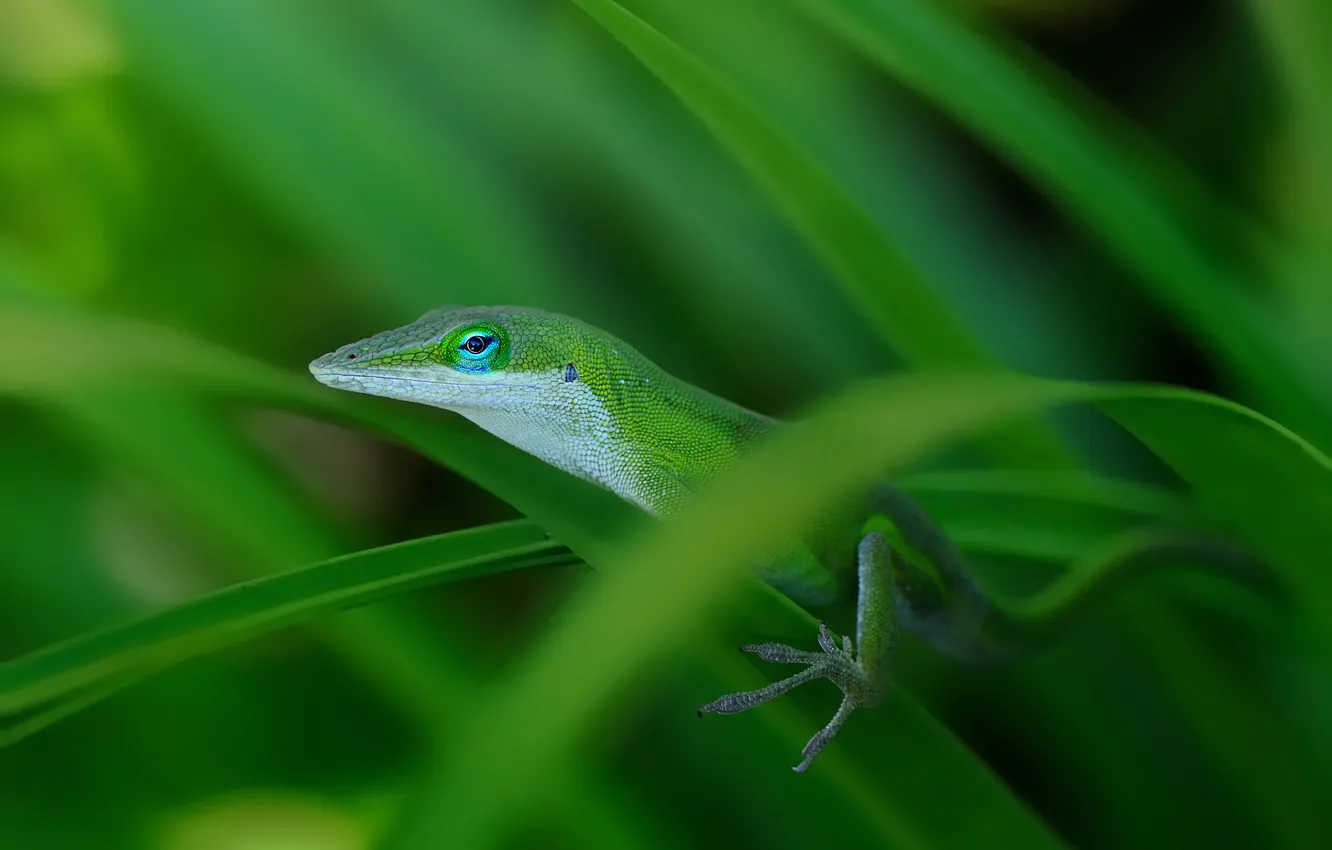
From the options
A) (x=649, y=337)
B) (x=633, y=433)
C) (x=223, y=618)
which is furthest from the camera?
(x=649, y=337)

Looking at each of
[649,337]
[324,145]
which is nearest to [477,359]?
[324,145]

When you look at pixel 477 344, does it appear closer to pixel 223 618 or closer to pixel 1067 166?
pixel 223 618

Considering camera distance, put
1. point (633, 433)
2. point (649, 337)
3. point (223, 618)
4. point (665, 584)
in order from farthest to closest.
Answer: point (649, 337) → point (633, 433) → point (223, 618) → point (665, 584)

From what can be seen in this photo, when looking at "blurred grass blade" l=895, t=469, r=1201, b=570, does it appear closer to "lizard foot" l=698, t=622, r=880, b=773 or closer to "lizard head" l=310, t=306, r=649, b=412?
"lizard foot" l=698, t=622, r=880, b=773

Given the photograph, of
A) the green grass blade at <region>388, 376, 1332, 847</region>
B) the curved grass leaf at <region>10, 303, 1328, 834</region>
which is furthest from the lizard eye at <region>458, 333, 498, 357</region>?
the green grass blade at <region>388, 376, 1332, 847</region>

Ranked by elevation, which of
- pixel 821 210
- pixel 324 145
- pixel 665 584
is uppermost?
pixel 324 145

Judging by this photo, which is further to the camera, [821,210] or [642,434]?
[642,434]

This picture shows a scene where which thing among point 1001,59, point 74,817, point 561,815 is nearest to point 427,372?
point 561,815
